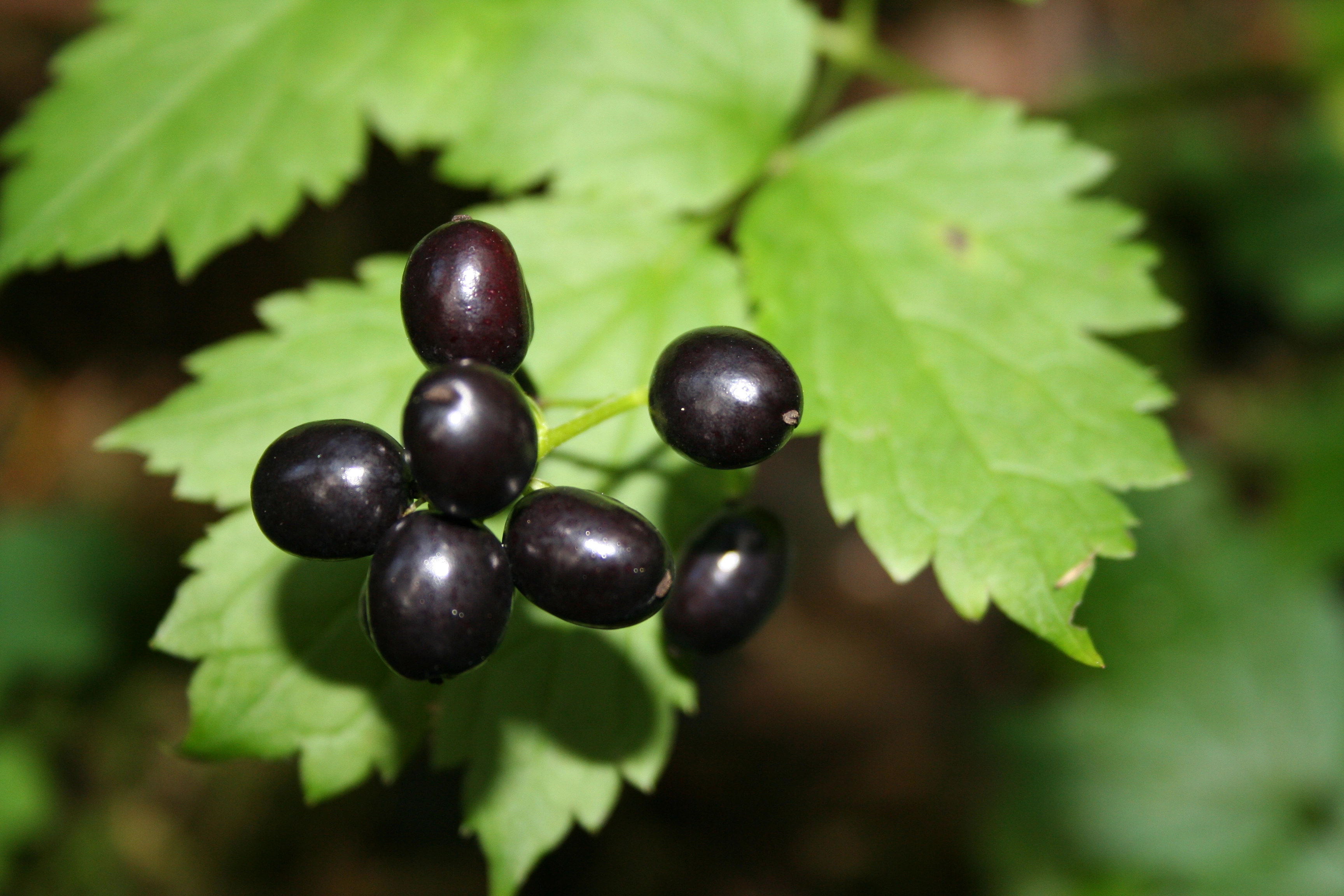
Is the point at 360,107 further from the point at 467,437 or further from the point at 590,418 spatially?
the point at 467,437

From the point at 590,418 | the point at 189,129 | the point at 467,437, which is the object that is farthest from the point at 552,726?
the point at 189,129

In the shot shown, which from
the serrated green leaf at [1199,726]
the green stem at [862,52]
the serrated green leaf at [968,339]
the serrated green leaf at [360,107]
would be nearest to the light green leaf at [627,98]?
the serrated green leaf at [360,107]

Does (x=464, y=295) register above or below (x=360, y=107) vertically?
above

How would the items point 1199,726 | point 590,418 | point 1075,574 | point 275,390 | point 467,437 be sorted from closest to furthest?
point 467,437 < point 590,418 < point 1075,574 < point 275,390 < point 1199,726

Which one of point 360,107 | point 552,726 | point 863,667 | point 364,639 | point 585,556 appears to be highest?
point 585,556

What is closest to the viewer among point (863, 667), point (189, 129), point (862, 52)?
point (189, 129)

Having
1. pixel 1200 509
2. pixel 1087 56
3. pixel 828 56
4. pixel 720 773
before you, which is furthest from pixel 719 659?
pixel 1087 56
